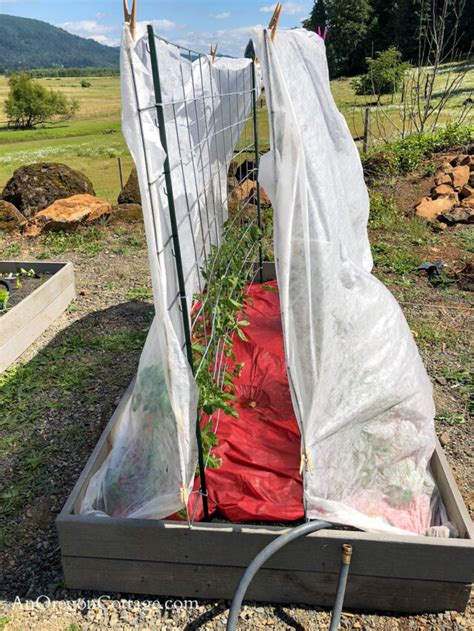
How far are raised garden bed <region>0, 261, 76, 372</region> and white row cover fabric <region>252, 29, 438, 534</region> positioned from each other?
2.75m

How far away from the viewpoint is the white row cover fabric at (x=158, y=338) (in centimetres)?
153

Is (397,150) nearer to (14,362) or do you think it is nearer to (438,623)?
(14,362)

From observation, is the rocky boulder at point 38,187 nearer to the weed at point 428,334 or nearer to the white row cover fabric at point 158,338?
the white row cover fabric at point 158,338

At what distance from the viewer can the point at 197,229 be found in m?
2.99

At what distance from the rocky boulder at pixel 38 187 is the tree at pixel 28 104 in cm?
4378

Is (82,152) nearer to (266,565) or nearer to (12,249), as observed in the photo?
(12,249)

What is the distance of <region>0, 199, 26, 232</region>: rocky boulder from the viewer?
7.07m

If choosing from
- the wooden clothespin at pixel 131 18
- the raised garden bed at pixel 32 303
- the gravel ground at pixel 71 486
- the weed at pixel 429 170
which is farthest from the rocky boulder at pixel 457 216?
the wooden clothespin at pixel 131 18

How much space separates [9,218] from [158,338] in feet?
20.0

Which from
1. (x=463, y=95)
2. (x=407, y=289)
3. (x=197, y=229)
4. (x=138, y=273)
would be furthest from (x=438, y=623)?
(x=463, y=95)

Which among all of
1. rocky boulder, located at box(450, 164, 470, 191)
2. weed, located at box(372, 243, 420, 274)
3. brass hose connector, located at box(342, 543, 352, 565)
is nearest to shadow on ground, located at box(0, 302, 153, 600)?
brass hose connector, located at box(342, 543, 352, 565)

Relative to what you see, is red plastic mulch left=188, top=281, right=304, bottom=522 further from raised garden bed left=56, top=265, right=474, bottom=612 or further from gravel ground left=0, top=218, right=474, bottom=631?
gravel ground left=0, top=218, right=474, bottom=631

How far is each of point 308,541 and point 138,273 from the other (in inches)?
166

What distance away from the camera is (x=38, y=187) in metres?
7.91
